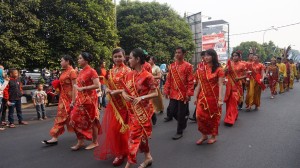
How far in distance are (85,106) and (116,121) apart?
0.78m

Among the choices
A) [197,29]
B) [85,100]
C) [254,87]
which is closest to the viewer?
[85,100]

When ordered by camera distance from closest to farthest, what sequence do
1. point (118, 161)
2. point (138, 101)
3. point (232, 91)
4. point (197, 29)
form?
point (138, 101) → point (118, 161) → point (232, 91) → point (197, 29)

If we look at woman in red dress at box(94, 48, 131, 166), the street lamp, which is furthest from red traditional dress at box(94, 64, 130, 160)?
the street lamp

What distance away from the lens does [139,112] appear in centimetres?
383

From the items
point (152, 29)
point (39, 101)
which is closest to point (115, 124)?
point (39, 101)

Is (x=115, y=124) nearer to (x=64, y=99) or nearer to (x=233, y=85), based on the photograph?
→ (x=64, y=99)

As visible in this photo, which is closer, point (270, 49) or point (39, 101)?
point (39, 101)

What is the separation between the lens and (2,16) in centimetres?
1169

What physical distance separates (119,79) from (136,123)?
925 mm

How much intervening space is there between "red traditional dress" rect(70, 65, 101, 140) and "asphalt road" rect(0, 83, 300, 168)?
0.48 meters

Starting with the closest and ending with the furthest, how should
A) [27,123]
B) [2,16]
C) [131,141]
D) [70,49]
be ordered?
[131,141]
[27,123]
[2,16]
[70,49]

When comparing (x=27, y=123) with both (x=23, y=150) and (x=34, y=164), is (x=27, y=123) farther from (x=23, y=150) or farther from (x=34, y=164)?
(x=34, y=164)

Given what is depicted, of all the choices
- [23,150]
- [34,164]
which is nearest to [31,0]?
[23,150]

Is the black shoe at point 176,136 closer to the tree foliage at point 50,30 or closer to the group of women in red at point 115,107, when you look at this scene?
the group of women in red at point 115,107
